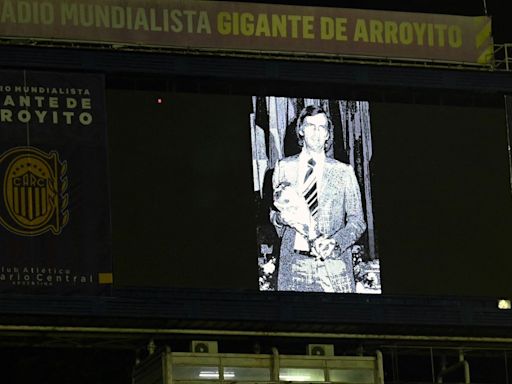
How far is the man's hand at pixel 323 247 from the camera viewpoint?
2959 cm

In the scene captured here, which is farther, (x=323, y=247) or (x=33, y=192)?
(x=323, y=247)

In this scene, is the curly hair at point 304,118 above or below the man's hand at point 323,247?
above

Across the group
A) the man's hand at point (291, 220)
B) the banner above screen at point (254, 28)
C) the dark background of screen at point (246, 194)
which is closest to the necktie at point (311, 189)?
the man's hand at point (291, 220)

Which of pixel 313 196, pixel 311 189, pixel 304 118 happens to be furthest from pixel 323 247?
pixel 304 118

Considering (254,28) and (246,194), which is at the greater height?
(254,28)

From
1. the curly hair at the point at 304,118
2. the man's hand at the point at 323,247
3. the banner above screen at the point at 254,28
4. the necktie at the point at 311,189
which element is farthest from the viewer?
the banner above screen at the point at 254,28

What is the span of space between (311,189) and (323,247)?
3.51ft

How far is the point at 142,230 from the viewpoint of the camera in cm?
→ 2886

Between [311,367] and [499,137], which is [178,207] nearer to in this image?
[311,367]

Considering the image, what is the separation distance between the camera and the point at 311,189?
30.0m

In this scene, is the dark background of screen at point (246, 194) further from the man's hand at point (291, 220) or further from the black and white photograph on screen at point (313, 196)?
the man's hand at point (291, 220)

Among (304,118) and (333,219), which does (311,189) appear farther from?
(304,118)

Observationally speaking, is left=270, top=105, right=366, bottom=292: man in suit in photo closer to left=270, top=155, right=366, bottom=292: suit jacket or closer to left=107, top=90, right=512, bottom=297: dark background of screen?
left=270, top=155, right=366, bottom=292: suit jacket

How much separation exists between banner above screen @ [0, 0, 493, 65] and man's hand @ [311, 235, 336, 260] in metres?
3.64
